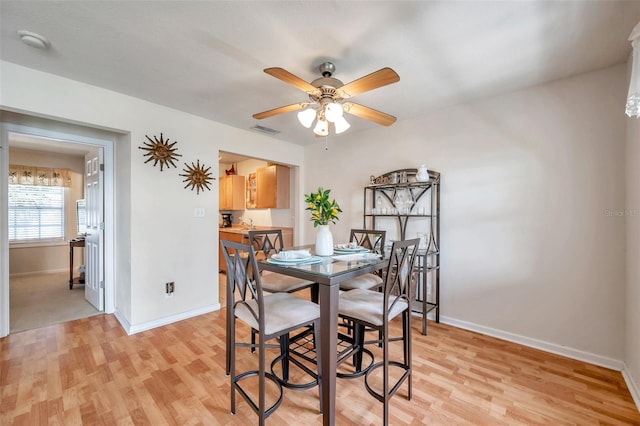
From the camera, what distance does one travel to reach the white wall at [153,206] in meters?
2.46

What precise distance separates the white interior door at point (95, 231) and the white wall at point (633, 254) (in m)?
5.00

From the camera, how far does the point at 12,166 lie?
4863mm

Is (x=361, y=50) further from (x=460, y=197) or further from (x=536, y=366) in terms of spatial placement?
(x=536, y=366)

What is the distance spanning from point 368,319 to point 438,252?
5.66 ft

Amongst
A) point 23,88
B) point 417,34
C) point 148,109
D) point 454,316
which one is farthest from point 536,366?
Result: point 23,88

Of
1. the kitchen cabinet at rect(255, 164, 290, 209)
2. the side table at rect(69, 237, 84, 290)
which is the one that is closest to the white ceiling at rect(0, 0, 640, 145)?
the kitchen cabinet at rect(255, 164, 290, 209)

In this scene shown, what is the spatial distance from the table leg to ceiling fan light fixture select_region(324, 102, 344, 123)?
3.93 ft

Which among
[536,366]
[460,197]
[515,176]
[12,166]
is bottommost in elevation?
[536,366]

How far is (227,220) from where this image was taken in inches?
256

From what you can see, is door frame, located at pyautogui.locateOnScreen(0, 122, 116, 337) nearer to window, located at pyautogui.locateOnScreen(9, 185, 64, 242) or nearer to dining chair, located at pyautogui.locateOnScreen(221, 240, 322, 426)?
dining chair, located at pyautogui.locateOnScreen(221, 240, 322, 426)

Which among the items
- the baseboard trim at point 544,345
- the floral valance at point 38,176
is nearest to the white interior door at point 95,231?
the floral valance at point 38,176

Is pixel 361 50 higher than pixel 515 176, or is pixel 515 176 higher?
pixel 361 50

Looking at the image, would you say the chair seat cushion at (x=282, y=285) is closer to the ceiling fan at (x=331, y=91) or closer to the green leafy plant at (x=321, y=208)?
the green leafy plant at (x=321, y=208)

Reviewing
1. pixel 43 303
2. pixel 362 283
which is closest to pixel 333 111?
pixel 362 283
